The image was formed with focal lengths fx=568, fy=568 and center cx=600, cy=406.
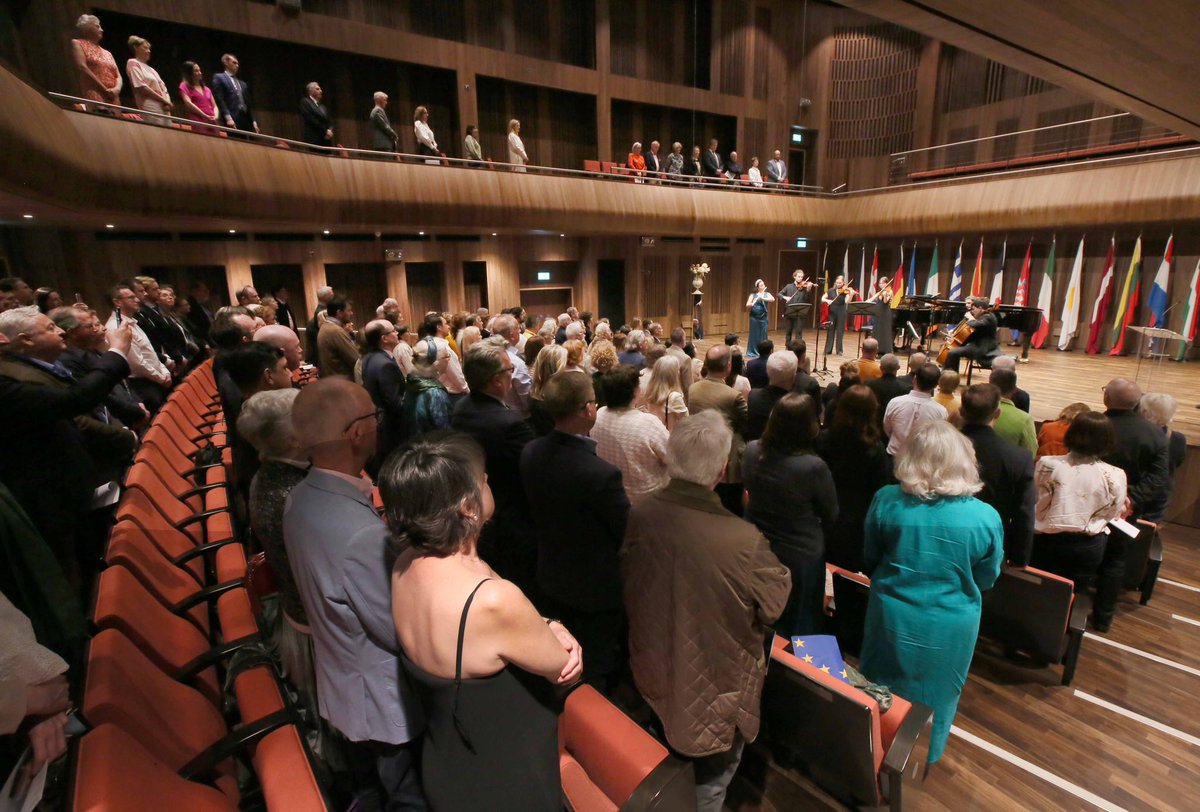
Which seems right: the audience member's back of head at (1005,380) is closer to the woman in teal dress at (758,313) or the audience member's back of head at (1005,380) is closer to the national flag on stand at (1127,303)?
the woman in teal dress at (758,313)

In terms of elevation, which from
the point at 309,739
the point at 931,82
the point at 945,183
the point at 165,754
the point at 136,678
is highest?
the point at 931,82

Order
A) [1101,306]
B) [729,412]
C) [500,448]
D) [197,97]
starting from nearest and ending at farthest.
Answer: [500,448]
[729,412]
[197,97]
[1101,306]

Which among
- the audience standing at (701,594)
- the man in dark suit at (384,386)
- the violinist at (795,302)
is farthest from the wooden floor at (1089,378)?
the man in dark suit at (384,386)

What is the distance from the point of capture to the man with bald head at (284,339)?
382cm

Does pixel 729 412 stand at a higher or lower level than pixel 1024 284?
lower

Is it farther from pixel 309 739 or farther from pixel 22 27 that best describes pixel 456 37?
pixel 309 739

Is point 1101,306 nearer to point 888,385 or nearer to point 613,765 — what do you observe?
point 888,385

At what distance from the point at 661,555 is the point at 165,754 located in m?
1.31

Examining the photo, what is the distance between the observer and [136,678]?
1468 mm

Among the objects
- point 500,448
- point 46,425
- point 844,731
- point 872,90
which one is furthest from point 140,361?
point 872,90

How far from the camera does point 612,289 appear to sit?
1341 cm

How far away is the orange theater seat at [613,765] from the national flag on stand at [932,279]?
13391mm

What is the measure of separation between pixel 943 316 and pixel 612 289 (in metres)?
6.86

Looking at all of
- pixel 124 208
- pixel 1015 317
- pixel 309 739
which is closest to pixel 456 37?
pixel 124 208
